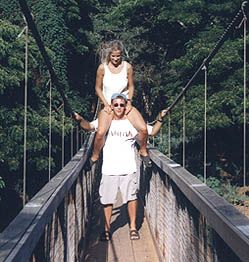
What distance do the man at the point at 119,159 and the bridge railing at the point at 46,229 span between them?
12.7 inches

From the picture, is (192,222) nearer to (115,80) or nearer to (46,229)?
(46,229)

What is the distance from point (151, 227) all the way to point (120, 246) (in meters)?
0.58

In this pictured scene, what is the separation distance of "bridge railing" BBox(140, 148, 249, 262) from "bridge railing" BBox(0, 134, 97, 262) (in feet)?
1.85

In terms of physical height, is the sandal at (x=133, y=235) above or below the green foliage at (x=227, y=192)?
A: above

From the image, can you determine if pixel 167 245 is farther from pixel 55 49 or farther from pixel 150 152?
pixel 55 49

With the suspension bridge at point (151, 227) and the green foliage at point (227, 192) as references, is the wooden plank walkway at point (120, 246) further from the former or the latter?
the green foliage at point (227, 192)

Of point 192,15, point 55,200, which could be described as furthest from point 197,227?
point 192,15

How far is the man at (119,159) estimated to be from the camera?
3664 mm

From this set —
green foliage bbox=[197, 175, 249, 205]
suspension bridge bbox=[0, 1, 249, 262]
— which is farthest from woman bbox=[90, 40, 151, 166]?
green foliage bbox=[197, 175, 249, 205]

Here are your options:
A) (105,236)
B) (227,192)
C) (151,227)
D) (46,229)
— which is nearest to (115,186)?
(105,236)

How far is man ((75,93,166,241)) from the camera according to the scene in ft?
12.0

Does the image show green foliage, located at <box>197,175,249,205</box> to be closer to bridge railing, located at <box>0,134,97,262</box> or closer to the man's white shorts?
the man's white shorts

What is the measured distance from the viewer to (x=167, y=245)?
3.16 metres

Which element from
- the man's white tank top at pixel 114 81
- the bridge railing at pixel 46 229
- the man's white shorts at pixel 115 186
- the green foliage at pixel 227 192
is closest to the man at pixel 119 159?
the man's white shorts at pixel 115 186
